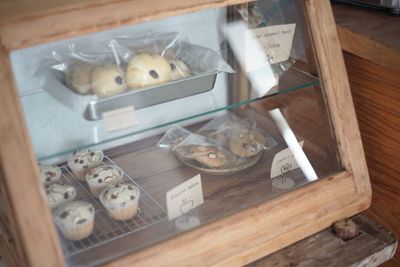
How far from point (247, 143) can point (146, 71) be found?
1.07 feet

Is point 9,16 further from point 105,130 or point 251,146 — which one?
point 251,146

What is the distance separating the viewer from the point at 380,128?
41.4 inches

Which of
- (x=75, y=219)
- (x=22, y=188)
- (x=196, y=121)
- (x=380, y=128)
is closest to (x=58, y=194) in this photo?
(x=75, y=219)

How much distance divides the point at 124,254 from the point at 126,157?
0.32m

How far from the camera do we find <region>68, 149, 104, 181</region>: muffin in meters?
0.93

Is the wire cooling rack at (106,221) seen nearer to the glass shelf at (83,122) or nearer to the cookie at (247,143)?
the glass shelf at (83,122)

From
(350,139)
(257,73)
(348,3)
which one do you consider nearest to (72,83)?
(257,73)

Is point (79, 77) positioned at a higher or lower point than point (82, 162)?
higher

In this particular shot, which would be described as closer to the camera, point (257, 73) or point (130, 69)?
point (130, 69)

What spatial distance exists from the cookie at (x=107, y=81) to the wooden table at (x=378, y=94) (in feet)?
1.74

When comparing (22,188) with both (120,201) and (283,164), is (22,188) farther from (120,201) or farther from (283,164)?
(283,164)

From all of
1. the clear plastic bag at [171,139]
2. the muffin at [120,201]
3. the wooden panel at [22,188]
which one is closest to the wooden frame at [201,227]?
the wooden panel at [22,188]

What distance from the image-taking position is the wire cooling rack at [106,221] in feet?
2.47

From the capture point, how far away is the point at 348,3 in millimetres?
1194
